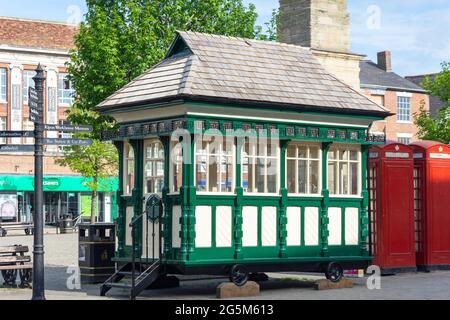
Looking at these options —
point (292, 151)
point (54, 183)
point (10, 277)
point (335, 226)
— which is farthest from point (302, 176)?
point (54, 183)

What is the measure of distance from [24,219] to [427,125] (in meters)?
25.9

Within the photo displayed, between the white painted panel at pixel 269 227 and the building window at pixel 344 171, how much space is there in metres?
1.82

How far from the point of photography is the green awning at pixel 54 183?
5647 centimetres

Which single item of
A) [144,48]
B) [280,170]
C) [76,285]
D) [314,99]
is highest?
[144,48]

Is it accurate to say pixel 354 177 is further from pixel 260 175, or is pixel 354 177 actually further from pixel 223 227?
pixel 223 227

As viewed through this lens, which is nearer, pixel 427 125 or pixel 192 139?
pixel 192 139

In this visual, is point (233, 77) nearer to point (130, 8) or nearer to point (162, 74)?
point (162, 74)

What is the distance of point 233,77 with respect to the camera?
18.2 meters

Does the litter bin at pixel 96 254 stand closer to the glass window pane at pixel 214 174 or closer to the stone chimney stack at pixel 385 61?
the glass window pane at pixel 214 174

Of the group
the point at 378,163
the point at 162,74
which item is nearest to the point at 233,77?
the point at 162,74

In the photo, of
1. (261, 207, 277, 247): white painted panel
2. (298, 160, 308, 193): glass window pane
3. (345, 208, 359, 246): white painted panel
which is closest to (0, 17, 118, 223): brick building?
(345, 208, 359, 246): white painted panel

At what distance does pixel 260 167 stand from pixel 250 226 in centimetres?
120

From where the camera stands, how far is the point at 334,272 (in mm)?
18891

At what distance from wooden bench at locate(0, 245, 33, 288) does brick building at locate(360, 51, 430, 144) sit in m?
42.1
